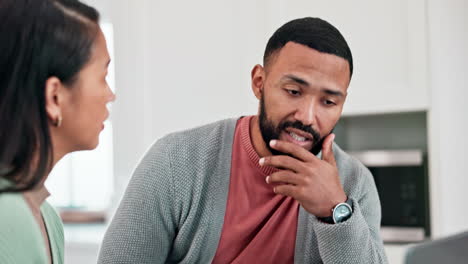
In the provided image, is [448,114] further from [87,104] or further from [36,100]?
[36,100]

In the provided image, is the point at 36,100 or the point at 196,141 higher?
the point at 36,100

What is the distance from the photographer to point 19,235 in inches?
35.5

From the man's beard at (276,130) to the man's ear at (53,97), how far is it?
62 cm

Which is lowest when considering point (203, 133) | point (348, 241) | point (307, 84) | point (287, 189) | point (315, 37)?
point (348, 241)

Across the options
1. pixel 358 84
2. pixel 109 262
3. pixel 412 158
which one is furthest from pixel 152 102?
pixel 109 262

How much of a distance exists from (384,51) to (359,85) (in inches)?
7.2

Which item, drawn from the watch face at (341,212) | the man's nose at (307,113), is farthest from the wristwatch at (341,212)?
the man's nose at (307,113)

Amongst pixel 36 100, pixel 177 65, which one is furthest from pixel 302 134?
pixel 177 65

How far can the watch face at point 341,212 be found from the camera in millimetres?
1370

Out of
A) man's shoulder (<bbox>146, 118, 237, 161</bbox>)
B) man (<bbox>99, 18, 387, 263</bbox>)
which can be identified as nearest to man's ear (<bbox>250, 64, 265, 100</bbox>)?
man (<bbox>99, 18, 387, 263</bbox>)

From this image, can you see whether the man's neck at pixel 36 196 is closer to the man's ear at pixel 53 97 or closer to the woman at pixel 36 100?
the woman at pixel 36 100

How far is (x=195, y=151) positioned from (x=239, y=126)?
0.16 m

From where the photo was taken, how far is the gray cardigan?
4.65 ft

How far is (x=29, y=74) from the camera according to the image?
94 centimetres
